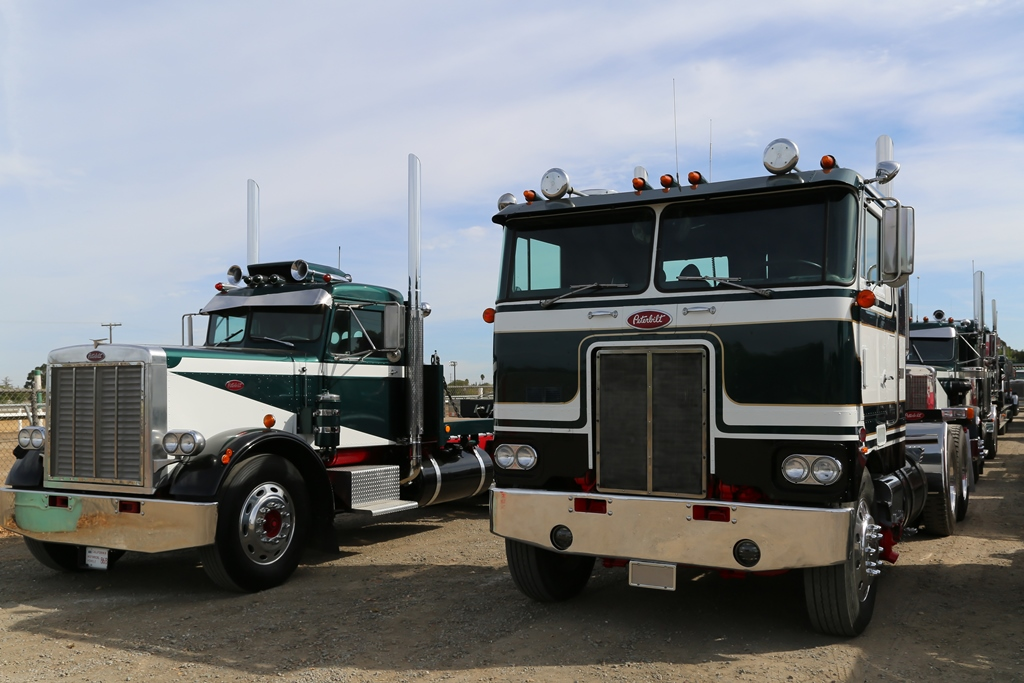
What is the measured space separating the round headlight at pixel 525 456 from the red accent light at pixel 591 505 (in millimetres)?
451

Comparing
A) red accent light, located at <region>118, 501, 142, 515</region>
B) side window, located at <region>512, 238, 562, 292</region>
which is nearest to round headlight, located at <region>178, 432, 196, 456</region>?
red accent light, located at <region>118, 501, 142, 515</region>

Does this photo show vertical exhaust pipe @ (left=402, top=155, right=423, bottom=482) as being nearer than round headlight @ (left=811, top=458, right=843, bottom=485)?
No

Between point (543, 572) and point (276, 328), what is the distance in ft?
12.8

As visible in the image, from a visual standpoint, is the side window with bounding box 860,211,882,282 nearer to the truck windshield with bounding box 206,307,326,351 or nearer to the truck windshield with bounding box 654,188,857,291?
the truck windshield with bounding box 654,188,857,291

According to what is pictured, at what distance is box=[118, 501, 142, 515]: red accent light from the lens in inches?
274

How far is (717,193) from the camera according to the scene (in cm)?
570

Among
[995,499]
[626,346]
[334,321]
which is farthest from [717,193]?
[995,499]

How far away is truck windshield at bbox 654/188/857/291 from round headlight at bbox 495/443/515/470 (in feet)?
5.02

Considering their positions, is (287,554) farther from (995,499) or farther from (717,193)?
(995,499)

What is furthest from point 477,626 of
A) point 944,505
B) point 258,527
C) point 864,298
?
point 944,505

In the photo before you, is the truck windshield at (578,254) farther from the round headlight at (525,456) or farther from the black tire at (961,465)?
the black tire at (961,465)

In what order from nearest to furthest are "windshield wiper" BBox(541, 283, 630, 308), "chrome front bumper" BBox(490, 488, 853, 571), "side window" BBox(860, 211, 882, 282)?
1. "chrome front bumper" BBox(490, 488, 853, 571)
2. "side window" BBox(860, 211, 882, 282)
3. "windshield wiper" BBox(541, 283, 630, 308)

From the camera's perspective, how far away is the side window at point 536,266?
6.22m

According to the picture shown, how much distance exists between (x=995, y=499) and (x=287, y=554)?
9839mm
